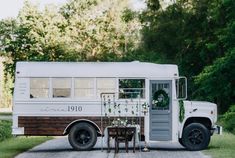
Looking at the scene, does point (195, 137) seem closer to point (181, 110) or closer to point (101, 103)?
point (181, 110)

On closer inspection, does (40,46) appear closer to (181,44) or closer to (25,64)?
(181,44)

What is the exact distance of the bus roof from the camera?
66.0 feet

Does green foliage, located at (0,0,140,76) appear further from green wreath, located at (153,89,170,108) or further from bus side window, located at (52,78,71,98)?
green wreath, located at (153,89,170,108)

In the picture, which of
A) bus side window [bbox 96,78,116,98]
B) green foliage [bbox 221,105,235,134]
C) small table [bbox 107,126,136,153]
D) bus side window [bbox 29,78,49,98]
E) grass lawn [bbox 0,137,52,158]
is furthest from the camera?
green foliage [bbox 221,105,235,134]

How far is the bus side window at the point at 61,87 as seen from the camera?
20.2 meters

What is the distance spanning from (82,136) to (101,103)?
1.21 meters

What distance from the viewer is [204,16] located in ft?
159

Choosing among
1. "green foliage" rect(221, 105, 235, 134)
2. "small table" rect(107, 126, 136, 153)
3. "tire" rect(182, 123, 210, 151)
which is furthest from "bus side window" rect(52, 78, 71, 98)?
"green foliage" rect(221, 105, 235, 134)

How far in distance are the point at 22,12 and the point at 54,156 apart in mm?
35140

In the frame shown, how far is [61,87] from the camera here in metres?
20.2

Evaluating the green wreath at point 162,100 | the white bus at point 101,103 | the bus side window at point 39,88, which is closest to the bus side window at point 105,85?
the white bus at point 101,103

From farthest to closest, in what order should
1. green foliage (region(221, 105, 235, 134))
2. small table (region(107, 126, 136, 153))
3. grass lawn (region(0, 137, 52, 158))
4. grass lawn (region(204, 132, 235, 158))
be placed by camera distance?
green foliage (region(221, 105, 235, 134)) → small table (region(107, 126, 136, 153)) → grass lawn (region(0, 137, 52, 158)) → grass lawn (region(204, 132, 235, 158))

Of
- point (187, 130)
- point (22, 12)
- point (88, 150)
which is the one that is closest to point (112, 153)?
point (88, 150)

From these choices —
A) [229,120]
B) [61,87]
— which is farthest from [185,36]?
[61,87]
